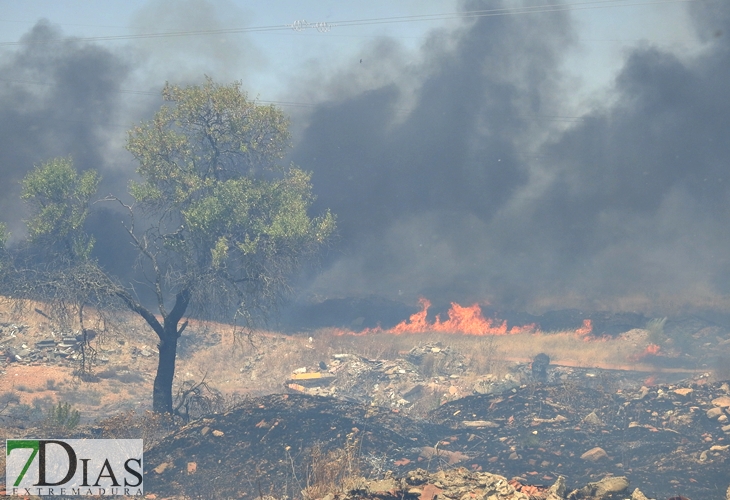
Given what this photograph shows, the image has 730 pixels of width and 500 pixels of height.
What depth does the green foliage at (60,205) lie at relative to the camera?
1700cm

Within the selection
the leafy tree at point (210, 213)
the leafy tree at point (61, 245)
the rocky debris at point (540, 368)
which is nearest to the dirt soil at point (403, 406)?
the rocky debris at point (540, 368)

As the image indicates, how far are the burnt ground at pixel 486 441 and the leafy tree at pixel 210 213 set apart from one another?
349cm

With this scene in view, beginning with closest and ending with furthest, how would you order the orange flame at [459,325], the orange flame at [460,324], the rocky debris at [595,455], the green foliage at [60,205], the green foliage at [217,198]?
the rocky debris at [595,455] < the green foliage at [60,205] < the green foliage at [217,198] < the orange flame at [459,325] < the orange flame at [460,324]

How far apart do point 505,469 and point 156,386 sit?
10333 millimetres

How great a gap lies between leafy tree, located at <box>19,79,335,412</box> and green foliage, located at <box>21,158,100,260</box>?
0.07 meters

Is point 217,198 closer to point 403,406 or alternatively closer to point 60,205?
point 60,205

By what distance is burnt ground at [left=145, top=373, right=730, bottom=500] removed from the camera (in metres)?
12.3

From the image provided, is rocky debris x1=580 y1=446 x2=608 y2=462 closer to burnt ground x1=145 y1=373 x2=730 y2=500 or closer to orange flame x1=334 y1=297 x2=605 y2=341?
burnt ground x1=145 y1=373 x2=730 y2=500

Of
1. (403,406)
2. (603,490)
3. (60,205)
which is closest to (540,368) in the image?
(403,406)

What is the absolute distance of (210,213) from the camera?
17.4 m

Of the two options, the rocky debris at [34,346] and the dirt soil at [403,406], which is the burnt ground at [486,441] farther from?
the rocky debris at [34,346]

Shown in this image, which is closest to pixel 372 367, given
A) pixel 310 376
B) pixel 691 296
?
pixel 310 376

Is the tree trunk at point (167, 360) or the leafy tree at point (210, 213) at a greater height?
the leafy tree at point (210, 213)

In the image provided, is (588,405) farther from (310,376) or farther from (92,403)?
(92,403)
